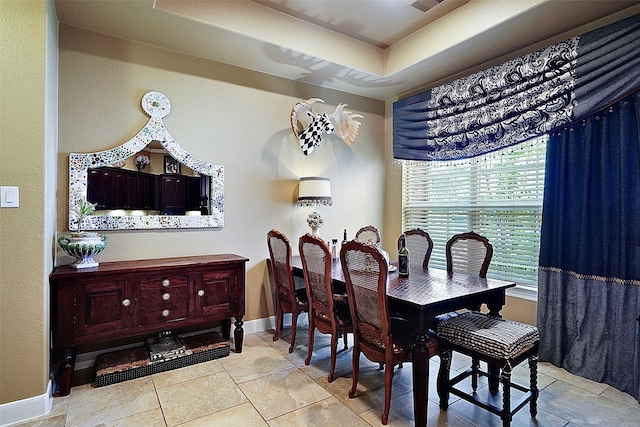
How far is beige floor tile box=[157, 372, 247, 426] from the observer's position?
2.16m

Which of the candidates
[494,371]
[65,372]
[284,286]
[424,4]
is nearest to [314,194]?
[284,286]

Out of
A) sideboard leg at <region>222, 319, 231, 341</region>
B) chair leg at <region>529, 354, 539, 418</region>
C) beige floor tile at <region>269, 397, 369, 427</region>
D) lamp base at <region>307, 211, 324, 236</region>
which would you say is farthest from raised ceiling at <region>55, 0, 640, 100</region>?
beige floor tile at <region>269, 397, 369, 427</region>

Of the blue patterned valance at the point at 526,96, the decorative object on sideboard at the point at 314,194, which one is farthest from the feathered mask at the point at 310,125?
the blue patterned valance at the point at 526,96

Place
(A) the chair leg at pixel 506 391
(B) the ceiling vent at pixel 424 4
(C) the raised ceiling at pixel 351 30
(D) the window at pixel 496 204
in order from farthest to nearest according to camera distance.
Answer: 1. (D) the window at pixel 496 204
2. (B) the ceiling vent at pixel 424 4
3. (C) the raised ceiling at pixel 351 30
4. (A) the chair leg at pixel 506 391

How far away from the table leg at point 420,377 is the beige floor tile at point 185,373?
4.99 ft

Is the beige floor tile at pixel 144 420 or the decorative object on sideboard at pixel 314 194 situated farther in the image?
the decorative object on sideboard at pixel 314 194

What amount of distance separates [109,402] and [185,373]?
1.72 feet

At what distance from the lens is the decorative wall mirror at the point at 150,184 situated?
2.79 meters

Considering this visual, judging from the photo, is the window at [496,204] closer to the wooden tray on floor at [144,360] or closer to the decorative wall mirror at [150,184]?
the decorative wall mirror at [150,184]

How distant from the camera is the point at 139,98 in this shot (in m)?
3.00

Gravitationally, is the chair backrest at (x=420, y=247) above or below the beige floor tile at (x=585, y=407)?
above

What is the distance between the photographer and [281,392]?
2.41m

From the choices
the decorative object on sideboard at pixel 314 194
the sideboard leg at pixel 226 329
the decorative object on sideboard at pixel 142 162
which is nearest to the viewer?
the decorative object on sideboard at pixel 142 162

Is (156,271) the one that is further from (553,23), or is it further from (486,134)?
(553,23)
